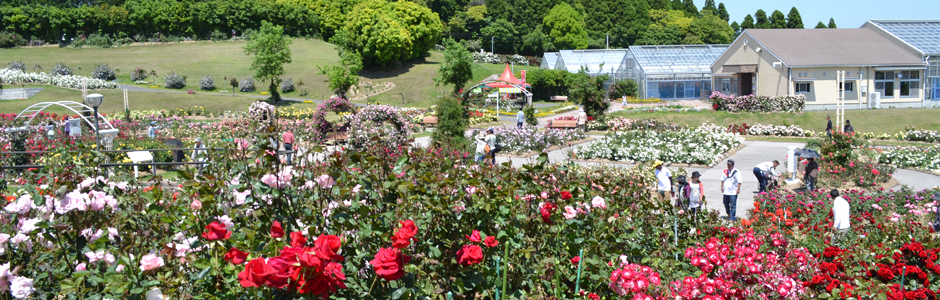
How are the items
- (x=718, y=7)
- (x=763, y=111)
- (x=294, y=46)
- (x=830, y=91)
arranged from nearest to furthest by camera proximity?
(x=763, y=111) → (x=830, y=91) → (x=294, y=46) → (x=718, y=7)

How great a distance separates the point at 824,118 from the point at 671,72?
57.5ft

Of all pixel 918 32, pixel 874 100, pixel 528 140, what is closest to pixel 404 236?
pixel 528 140

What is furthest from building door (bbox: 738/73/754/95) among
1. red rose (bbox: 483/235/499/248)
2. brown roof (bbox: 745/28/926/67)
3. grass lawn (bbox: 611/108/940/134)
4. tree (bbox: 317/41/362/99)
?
red rose (bbox: 483/235/499/248)

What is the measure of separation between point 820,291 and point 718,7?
10472 centimetres

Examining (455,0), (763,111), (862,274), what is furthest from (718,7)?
(862,274)

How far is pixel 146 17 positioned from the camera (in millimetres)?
63031

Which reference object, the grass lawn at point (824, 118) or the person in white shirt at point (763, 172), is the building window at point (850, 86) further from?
the person in white shirt at point (763, 172)

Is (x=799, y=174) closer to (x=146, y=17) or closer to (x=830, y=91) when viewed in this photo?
(x=830, y=91)

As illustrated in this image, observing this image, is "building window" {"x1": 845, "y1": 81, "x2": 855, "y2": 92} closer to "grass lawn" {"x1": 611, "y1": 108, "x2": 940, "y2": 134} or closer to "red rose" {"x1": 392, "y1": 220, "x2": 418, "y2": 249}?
"grass lawn" {"x1": 611, "y1": 108, "x2": 940, "y2": 134}

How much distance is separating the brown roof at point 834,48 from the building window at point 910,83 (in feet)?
2.31

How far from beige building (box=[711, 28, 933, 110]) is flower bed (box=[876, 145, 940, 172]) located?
15.8m

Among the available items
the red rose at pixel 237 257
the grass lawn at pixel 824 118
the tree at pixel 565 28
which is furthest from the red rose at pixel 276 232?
the tree at pixel 565 28

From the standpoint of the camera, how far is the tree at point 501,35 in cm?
7275

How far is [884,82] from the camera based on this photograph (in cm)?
3189
